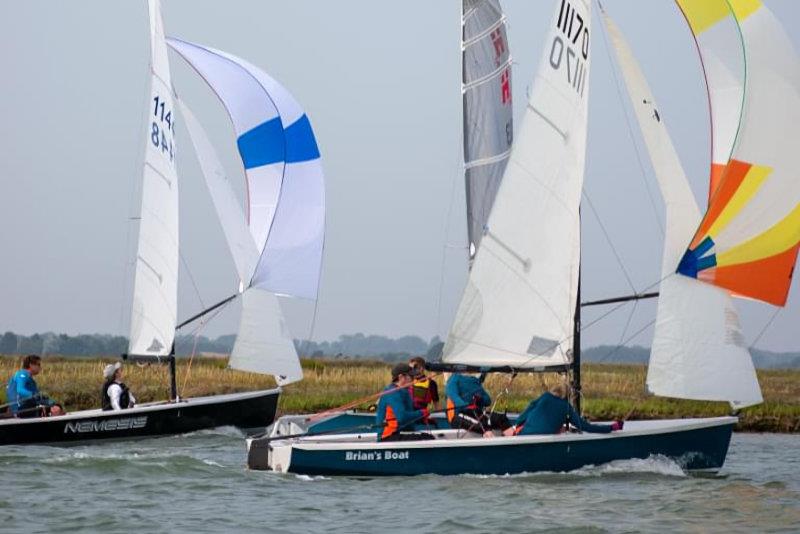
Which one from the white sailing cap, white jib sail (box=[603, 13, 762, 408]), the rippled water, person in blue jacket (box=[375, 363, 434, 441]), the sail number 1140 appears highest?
the sail number 1140

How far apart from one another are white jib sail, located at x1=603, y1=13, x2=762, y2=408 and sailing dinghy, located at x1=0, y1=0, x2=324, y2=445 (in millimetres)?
10194

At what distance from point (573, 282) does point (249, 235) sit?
10795 millimetres

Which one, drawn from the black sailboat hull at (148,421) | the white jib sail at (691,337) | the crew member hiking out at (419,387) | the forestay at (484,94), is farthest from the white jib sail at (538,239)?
the black sailboat hull at (148,421)

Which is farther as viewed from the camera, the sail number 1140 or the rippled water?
the sail number 1140

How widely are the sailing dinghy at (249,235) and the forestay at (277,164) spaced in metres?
0.02

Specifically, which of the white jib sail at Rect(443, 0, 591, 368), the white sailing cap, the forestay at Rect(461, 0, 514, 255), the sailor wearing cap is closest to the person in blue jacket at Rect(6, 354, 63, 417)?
the sailor wearing cap

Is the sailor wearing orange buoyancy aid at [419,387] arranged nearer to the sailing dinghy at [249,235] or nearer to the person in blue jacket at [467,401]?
the person in blue jacket at [467,401]

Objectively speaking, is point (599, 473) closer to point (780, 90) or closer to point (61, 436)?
point (780, 90)

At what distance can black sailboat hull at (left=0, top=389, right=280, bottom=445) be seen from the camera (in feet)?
86.7

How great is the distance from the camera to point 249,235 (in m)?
30.9

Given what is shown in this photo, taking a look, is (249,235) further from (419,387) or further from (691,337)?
(691,337)

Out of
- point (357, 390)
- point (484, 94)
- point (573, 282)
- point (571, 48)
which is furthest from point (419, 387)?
point (357, 390)

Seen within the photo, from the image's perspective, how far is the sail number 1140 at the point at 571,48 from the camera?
2184 centimetres

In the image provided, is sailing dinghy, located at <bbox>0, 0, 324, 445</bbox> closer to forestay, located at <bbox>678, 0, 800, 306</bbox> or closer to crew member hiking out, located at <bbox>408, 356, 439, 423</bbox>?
crew member hiking out, located at <bbox>408, 356, 439, 423</bbox>
